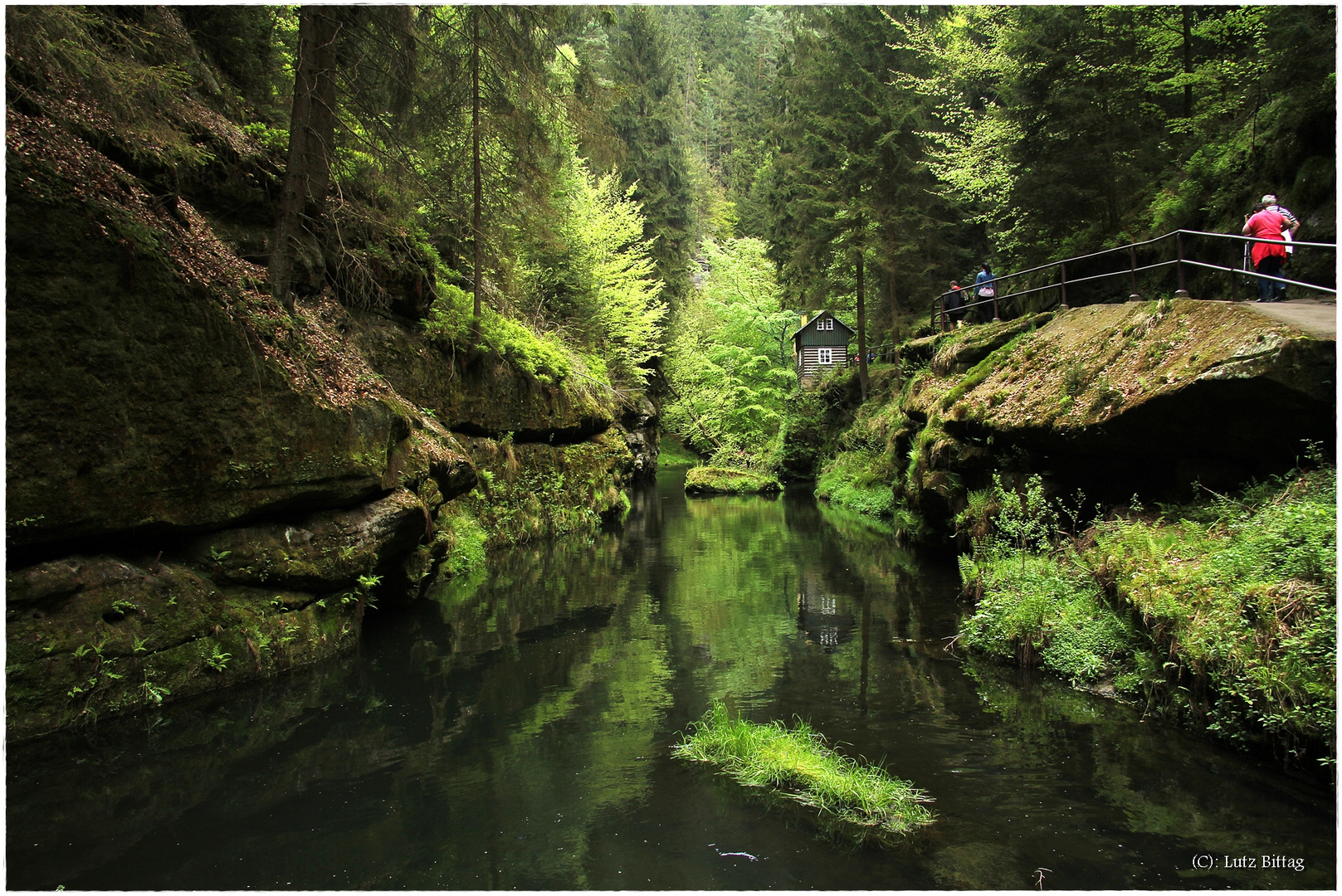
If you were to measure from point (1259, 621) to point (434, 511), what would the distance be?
36.1ft

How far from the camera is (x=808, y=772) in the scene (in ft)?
20.3

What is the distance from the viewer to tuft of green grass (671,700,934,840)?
5.57 meters

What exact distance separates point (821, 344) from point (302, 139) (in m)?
41.7

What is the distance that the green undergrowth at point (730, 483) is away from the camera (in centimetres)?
3266

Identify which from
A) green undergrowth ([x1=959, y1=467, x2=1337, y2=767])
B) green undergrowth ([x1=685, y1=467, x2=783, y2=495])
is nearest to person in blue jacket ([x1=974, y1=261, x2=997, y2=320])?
green undergrowth ([x1=959, y1=467, x2=1337, y2=767])

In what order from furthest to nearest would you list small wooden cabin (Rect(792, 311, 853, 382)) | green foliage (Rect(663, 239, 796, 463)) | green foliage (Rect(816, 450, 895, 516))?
small wooden cabin (Rect(792, 311, 853, 382))
green foliage (Rect(663, 239, 796, 463))
green foliage (Rect(816, 450, 895, 516))

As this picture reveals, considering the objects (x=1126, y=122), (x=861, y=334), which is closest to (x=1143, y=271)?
(x=1126, y=122)

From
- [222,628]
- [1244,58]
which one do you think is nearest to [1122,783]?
[222,628]

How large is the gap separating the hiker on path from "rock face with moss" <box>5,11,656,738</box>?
12.2 m

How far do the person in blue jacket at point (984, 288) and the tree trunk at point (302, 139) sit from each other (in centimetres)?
1428

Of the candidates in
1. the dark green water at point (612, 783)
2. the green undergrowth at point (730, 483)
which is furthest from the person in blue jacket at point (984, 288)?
the green undergrowth at point (730, 483)

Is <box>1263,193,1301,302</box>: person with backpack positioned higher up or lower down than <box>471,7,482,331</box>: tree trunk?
lower down

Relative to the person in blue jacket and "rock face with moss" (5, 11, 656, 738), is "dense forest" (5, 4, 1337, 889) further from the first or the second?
the person in blue jacket

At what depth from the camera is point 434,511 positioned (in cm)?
1228
